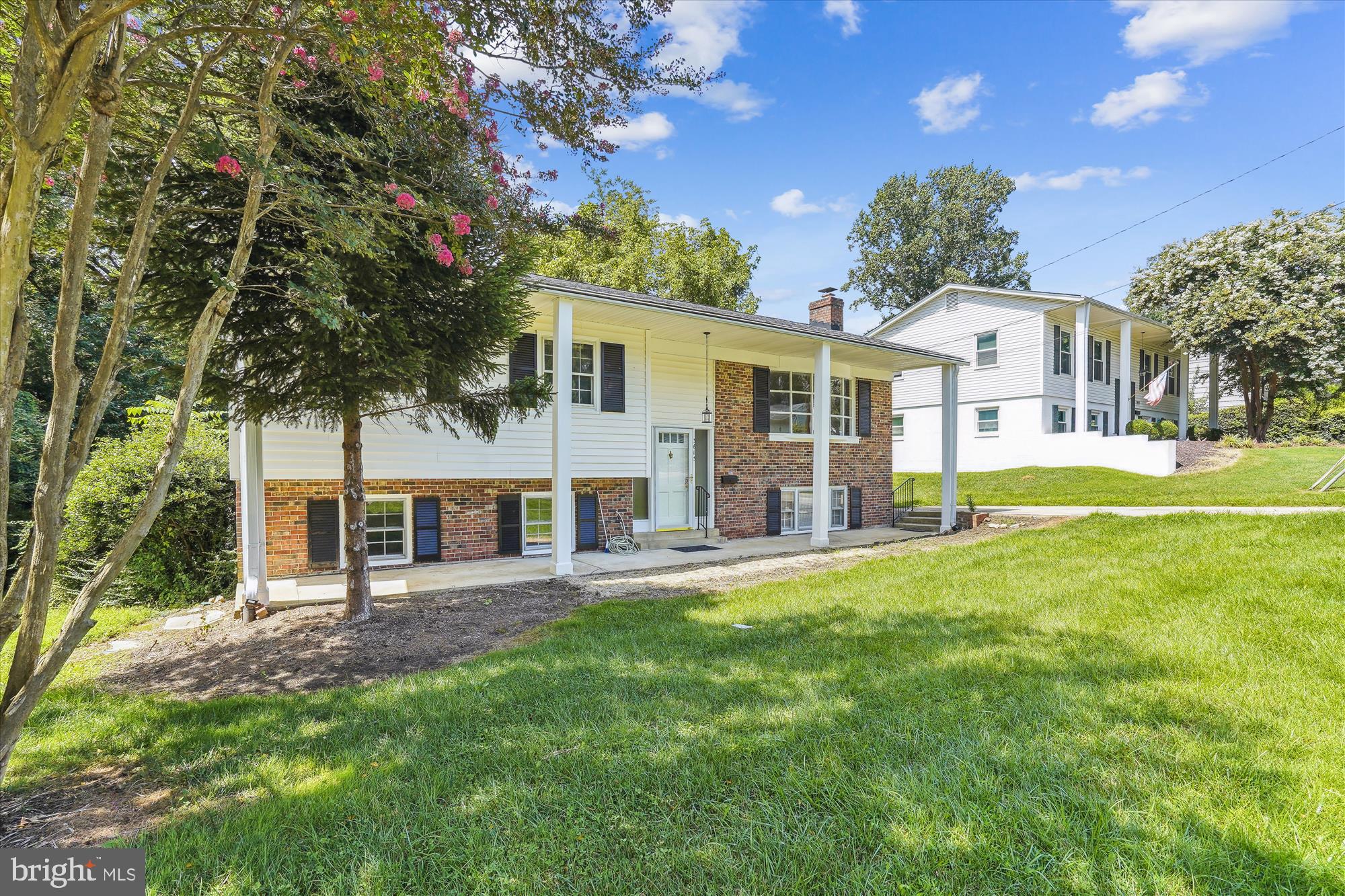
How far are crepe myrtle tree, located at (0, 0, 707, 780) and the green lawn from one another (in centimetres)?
1282

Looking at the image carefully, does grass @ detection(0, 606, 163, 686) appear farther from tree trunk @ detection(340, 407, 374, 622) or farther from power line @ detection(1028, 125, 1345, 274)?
power line @ detection(1028, 125, 1345, 274)

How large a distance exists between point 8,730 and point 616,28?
5838mm

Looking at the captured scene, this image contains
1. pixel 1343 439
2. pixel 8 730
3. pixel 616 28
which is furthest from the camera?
pixel 1343 439

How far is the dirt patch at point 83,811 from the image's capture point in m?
2.62

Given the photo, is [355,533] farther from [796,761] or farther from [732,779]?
[796,761]

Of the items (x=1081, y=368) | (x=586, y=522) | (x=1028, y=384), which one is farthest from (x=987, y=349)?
(x=586, y=522)

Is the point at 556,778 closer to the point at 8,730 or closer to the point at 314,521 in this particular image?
the point at 8,730

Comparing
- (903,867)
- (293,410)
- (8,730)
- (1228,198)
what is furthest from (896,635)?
(1228,198)

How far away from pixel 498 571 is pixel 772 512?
657 cm

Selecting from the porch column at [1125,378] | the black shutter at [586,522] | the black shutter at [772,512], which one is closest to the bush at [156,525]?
the black shutter at [586,522]

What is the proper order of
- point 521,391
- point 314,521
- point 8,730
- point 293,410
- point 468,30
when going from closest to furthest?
point 8,730, point 468,30, point 293,410, point 521,391, point 314,521

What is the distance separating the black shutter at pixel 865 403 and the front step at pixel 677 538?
5175 mm

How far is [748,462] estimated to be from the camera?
42.1 feet

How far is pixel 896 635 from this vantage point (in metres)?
5.09
